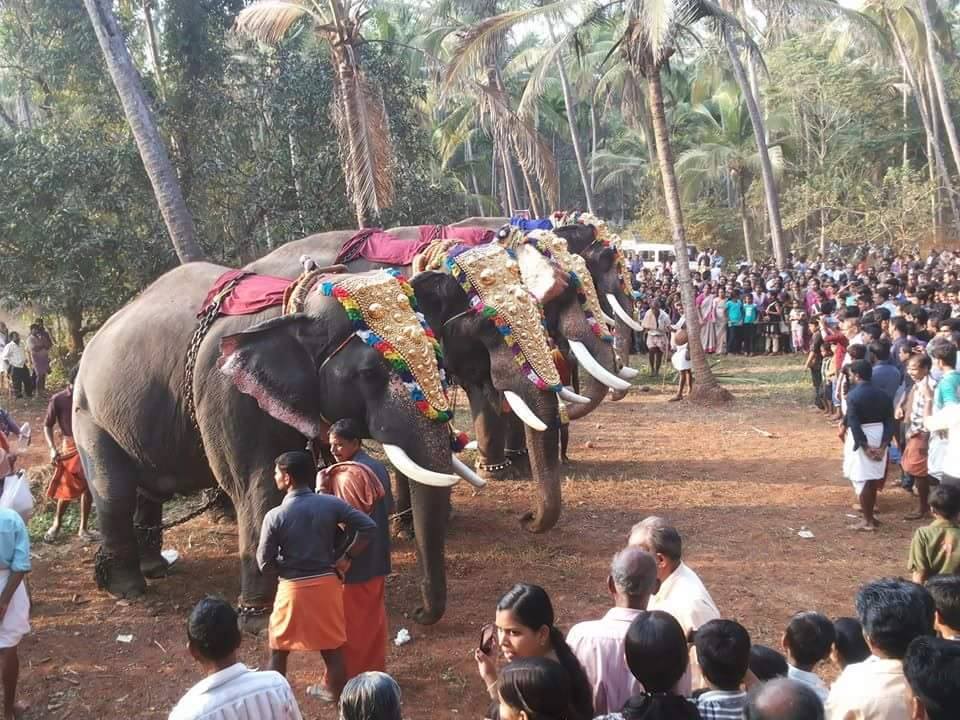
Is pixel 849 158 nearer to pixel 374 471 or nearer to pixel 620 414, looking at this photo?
pixel 620 414

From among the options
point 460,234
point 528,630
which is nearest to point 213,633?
point 528,630

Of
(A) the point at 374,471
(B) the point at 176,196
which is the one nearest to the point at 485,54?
(B) the point at 176,196

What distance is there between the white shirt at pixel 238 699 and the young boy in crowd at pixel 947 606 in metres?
2.40

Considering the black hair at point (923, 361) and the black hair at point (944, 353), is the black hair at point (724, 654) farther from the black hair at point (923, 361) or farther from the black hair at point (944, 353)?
the black hair at point (923, 361)

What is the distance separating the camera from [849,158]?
32031 mm

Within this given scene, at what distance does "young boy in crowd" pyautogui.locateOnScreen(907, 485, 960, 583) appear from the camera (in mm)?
4062

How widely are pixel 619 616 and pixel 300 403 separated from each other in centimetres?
266

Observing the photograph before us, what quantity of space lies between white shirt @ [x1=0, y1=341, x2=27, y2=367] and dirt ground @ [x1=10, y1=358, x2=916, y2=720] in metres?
8.72

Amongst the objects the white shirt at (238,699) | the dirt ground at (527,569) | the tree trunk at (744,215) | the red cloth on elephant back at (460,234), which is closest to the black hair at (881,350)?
the dirt ground at (527,569)

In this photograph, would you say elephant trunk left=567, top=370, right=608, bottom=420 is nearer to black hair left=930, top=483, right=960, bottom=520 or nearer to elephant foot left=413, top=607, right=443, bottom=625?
elephant foot left=413, top=607, right=443, bottom=625

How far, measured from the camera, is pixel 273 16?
1152 cm

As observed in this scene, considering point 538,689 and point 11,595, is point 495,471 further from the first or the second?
point 538,689

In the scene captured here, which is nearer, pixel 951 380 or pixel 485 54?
pixel 951 380

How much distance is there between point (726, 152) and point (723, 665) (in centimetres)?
3250
